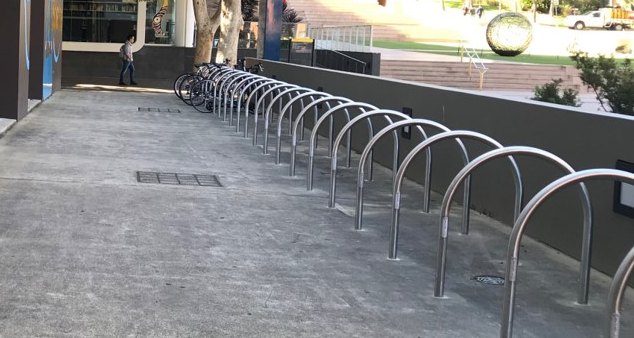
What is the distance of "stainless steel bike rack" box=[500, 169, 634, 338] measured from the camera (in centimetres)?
425

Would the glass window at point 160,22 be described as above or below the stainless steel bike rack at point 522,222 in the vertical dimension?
above

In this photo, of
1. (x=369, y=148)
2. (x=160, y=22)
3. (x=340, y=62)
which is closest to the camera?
(x=369, y=148)

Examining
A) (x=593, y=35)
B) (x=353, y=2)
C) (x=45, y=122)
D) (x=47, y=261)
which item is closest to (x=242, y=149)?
(x=45, y=122)

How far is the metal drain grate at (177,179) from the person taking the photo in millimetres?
8836

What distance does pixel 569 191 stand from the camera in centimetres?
650

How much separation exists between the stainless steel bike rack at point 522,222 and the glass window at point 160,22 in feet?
85.8

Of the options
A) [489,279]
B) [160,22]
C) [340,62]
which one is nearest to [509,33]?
[340,62]

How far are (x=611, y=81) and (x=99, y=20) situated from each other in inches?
757

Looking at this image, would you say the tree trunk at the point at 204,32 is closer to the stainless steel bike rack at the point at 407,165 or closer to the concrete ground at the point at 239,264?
the concrete ground at the point at 239,264

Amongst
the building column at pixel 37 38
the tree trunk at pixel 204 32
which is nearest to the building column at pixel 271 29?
the tree trunk at pixel 204 32

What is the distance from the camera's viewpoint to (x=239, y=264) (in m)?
5.85

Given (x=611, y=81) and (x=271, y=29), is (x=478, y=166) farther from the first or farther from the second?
(x=271, y=29)

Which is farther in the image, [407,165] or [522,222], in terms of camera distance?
[407,165]

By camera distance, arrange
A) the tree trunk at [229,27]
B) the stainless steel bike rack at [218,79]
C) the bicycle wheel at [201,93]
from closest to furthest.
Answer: the stainless steel bike rack at [218,79], the bicycle wheel at [201,93], the tree trunk at [229,27]
